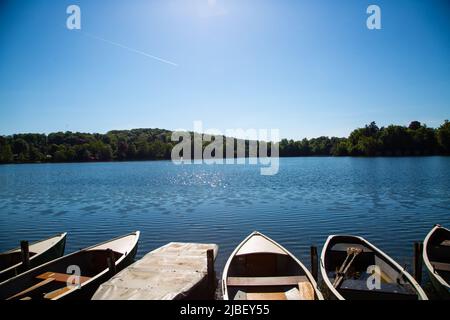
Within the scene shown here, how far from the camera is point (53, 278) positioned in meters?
10.9

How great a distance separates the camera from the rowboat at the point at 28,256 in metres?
12.1

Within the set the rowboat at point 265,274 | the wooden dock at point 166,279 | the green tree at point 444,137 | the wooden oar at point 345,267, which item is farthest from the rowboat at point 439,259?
the green tree at point 444,137

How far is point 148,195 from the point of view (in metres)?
38.0

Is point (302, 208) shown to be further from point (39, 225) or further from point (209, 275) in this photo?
point (39, 225)

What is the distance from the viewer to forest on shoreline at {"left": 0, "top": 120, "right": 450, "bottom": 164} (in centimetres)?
12188

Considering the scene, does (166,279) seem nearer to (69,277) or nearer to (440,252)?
(69,277)

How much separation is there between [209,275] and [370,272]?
6.84 m

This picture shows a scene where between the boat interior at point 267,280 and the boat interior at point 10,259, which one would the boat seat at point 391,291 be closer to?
the boat interior at point 267,280

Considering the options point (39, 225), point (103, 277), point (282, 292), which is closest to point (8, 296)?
point (103, 277)

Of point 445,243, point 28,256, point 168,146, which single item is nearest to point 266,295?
point 445,243

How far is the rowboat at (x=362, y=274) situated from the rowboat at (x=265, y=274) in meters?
0.86

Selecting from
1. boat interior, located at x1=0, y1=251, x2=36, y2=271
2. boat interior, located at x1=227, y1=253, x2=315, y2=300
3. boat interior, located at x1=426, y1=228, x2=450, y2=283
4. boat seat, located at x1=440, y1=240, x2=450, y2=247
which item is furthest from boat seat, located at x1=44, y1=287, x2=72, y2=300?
boat seat, located at x1=440, y1=240, x2=450, y2=247

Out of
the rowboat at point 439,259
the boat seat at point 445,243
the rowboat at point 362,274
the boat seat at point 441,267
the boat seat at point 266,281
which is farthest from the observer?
the boat seat at point 445,243

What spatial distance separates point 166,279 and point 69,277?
4.13 metres
